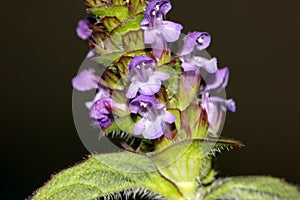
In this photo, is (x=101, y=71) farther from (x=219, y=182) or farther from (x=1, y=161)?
(x=1, y=161)

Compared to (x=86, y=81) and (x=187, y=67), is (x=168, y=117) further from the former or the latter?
(x=86, y=81)

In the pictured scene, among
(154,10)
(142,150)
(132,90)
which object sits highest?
(154,10)

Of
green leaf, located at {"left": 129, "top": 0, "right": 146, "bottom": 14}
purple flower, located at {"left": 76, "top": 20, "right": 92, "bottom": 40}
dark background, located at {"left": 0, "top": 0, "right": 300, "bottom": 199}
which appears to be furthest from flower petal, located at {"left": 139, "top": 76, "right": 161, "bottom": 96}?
dark background, located at {"left": 0, "top": 0, "right": 300, "bottom": 199}

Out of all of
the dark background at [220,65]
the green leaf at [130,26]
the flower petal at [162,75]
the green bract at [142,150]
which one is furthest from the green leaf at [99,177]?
the dark background at [220,65]

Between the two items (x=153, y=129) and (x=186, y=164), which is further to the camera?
(x=186, y=164)

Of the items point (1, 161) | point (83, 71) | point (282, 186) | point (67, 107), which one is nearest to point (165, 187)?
point (282, 186)

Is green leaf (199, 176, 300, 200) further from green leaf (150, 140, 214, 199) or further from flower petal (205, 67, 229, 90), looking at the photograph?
flower petal (205, 67, 229, 90)

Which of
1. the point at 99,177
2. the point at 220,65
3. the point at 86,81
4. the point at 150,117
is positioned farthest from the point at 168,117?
the point at 220,65
